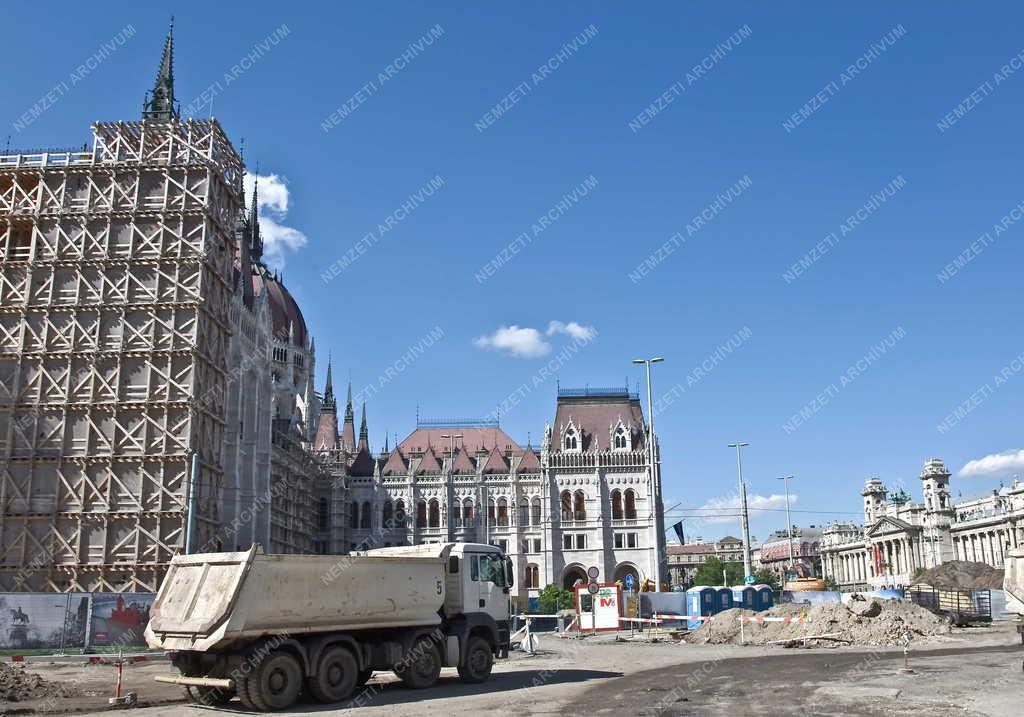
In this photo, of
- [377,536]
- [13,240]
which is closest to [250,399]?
[13,240]

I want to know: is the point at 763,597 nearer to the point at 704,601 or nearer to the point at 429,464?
the point at 704,601

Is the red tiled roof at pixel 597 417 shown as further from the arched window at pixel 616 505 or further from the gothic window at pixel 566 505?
the gothic window at pixel 566 505

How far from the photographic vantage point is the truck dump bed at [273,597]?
16.4 m

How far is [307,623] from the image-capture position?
17.4m

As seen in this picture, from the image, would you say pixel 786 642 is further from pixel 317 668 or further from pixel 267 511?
pixel 267 511

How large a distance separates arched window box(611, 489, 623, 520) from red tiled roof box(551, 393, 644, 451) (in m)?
4.27

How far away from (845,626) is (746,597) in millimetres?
13484

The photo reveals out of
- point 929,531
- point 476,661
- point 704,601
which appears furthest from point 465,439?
point 929,531

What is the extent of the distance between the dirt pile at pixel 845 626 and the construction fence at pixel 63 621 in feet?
71.5

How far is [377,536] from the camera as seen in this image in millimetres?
76688

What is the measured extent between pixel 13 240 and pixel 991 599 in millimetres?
59698

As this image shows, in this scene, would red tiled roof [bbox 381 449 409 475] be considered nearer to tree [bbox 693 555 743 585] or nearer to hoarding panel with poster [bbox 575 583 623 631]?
tree [bbox 693 555 743 585]

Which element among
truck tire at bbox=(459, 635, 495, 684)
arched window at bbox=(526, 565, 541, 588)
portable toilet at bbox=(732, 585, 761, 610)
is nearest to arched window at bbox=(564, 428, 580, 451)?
arched window at bbox=(526, 565, 541, 588)

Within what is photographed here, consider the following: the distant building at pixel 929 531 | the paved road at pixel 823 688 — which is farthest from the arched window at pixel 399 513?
the distant building at pixel 929 531
